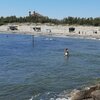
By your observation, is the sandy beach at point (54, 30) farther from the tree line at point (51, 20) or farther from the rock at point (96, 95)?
the rock at point (96, 95)

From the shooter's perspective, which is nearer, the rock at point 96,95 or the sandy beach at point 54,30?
the rock at point 96,95

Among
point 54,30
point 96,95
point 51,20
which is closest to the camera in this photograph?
point 96,95

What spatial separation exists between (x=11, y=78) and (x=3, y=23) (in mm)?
139960

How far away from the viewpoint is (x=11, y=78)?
33281mm

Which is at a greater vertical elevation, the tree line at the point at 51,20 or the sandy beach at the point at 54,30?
the tree line at the point at 51,20

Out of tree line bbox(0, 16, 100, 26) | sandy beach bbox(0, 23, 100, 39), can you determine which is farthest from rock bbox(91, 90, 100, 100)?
tree line bbox(0, 16, 100, 26)

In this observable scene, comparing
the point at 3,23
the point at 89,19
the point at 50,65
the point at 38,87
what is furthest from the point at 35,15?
the point at 38,87

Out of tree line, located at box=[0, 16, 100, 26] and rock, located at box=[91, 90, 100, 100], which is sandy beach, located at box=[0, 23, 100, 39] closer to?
tree line, located at box=[0, 16, 100, 26]

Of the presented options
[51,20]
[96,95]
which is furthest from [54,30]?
[96,95]

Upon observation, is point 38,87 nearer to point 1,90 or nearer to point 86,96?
point 1,90

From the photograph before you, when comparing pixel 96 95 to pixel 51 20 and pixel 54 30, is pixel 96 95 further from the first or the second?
pixel 51 20

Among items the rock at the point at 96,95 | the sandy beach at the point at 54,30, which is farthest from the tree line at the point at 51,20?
the rock at the point at 96,95

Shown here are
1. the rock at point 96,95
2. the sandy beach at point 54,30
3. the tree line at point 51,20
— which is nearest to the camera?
the rock at point 96,95

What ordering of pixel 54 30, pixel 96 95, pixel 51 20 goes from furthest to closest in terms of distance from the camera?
pixel 51 20, pixel 54 30, pixel 96 95
